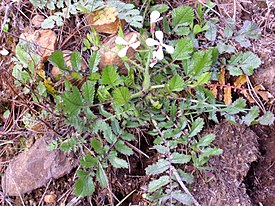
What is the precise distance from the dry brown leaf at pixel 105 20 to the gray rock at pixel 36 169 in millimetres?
582

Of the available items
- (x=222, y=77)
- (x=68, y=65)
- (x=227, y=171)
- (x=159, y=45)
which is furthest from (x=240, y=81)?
(x=68, y=65)

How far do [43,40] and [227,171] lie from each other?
1.04 meters

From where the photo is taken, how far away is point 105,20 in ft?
5.76

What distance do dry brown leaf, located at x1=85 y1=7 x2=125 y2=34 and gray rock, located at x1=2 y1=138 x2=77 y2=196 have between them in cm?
58

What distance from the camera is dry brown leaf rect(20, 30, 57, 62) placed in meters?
1.80

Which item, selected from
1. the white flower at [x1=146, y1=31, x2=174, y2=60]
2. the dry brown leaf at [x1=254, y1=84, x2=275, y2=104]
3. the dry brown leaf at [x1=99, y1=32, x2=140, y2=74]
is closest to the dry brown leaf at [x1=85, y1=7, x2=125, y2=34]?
the dry brown leaf at [x1=99, y1=32, x2=140, y2=74]

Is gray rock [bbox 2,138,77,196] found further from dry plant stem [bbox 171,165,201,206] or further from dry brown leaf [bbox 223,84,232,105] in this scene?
dry brown leaf [bbox 223,84,232,105]

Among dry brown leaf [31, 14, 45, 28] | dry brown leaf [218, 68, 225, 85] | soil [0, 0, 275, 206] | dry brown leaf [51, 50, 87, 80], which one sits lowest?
soil [0, 0, 275, 206]

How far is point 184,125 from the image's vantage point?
5.46ft

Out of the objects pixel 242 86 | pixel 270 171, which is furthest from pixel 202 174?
pixel 242 86

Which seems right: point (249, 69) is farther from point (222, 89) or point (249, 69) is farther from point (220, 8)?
point (220, 8)

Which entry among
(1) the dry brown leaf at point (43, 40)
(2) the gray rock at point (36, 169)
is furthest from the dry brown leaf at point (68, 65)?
(2) the gray rock at point (36, 169)

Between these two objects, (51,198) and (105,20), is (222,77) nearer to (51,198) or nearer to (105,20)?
(105,20)

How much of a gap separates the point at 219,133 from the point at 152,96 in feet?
1.16
